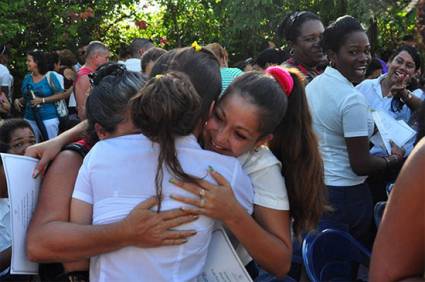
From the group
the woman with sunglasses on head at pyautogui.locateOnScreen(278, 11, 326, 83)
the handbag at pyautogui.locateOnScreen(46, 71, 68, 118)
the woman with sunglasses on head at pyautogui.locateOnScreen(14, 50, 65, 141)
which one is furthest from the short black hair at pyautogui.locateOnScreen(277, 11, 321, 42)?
the handbag at pyautogui.locateOnScreen(46, 71, 68, 118)

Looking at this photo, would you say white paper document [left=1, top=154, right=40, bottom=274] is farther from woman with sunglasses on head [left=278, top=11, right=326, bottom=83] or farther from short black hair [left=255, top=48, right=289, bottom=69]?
short black hair [left=255, top=48, right=289, bottom=69]

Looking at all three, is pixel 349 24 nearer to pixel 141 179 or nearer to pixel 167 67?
pixel 167 67

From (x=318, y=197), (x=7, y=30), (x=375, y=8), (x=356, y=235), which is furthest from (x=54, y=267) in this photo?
(x=7, y=30)

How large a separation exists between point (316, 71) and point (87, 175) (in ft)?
9.99

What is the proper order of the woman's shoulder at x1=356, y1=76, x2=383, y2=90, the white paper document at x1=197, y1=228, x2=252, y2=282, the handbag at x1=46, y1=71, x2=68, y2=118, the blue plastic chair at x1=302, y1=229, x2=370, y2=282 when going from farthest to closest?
1. the handbag at x1=46, y1=71, x2=68, y2=118
2. the woman's shoulder at x1=356, y1=76, x2=383, y2=90
3. the blue plastic chair at x1=302, y1=229, x2=370, y2=282
4. the white paper document at x1=197, y1=228, x2=252, y2=282

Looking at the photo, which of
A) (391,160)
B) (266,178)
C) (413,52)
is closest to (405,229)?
(266,178)

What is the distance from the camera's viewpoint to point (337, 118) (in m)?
3.45

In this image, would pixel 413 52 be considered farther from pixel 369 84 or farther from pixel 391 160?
pixel 391 160

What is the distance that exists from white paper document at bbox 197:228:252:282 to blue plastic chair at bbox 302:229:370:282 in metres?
1.09

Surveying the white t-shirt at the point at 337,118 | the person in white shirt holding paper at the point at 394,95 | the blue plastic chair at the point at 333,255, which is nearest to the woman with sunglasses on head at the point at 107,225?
the blue plastic chair at the point at 333,255

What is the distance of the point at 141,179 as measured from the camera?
74.4 inches

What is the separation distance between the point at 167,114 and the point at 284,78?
53 centimetres

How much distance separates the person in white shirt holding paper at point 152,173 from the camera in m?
1.85

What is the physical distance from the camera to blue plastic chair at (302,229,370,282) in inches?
123
